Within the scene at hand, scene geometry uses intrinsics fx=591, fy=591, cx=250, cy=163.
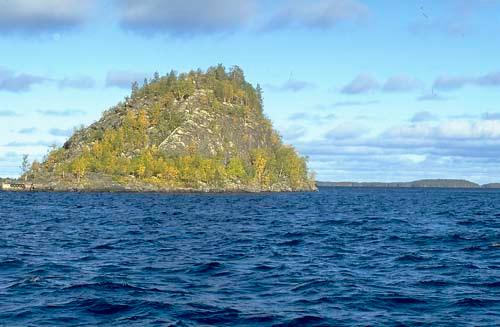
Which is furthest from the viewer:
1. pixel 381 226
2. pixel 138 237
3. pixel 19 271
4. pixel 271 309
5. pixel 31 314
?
pixel 381 226

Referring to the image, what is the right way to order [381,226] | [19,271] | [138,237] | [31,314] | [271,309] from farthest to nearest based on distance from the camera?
[381,226] < [138,237] < [19,271] < [271,309] < [31,314]

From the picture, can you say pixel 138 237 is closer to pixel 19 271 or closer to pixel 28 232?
pixel 28 232

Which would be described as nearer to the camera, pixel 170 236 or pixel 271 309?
pixel 271 309

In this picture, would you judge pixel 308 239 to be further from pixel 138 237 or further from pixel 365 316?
pixel 365 316

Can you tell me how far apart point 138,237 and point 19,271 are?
1813 centimetres

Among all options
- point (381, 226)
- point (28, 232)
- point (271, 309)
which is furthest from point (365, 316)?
point (381, 226)

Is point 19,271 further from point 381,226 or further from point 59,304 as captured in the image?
point 381,226

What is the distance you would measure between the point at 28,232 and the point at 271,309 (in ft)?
113

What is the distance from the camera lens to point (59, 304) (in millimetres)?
22438

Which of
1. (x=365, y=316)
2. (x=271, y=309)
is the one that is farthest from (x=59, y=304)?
(x=365, y=316)

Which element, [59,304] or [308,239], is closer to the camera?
[59,304]

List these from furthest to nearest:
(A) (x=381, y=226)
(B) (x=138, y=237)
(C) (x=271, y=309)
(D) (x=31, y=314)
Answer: (A) (x=381, y=226) → (B) (x=138, y=237) → (C) (x=271, y=309) → (D) (x=31, y=314)

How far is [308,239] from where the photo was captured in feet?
157

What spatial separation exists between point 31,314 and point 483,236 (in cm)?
4021
